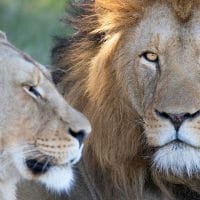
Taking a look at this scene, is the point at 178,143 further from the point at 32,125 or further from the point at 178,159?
the point at 32,125

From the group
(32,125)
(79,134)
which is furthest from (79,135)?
(32,125)

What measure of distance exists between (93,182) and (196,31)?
959 mm

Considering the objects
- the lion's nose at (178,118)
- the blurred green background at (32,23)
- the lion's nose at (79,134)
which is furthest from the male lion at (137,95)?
the blurred green background at (32,23)

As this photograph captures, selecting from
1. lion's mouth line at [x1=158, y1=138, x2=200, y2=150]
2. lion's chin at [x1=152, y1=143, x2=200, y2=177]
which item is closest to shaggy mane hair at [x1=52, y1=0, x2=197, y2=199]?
lion's chin at [x1=152, y1=143, x2=200, y2=177]

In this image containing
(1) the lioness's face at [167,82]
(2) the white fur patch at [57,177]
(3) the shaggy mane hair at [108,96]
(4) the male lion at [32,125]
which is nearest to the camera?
(4) the male lion at [32,125]

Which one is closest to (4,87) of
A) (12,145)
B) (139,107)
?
(12,145)

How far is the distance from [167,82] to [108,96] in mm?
465

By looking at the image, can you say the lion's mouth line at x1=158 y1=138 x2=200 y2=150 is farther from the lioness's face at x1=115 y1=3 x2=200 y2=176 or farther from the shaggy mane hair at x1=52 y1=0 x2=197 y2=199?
the shaggy mane hair at x1=52 y1=0 x2=197 y2=199

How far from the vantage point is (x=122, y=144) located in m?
5.53

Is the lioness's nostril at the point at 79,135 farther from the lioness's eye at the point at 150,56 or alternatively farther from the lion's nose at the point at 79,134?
the lioness's eye at the point at 150,56

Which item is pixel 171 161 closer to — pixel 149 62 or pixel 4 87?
pixel 149 62

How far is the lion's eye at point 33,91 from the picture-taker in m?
4.84

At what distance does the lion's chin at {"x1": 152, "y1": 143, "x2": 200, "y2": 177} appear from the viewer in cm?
511

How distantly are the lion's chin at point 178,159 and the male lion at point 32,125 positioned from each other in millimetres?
478
